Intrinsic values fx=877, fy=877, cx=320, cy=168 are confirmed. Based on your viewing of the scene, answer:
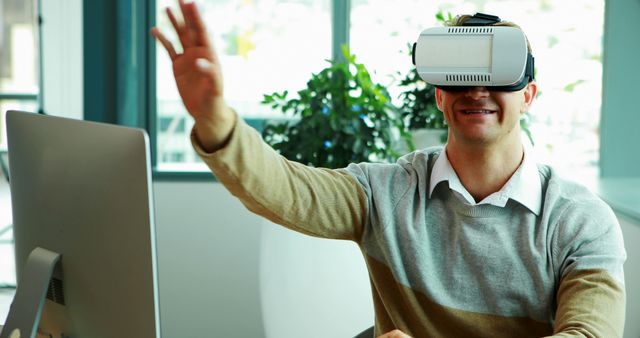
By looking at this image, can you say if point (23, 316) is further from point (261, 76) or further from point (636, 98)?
point (636, 98)

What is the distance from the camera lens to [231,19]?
3592mm

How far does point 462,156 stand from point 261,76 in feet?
6.50

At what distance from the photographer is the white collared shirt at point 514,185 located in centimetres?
164

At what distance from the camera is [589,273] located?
5.01ft

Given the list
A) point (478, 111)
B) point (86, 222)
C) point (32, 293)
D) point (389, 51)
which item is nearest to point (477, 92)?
point (478, 111)

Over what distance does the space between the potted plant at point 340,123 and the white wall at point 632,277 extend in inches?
30.2

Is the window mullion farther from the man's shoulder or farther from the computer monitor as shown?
the computer monitor

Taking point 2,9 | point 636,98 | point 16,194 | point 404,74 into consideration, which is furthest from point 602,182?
point 2,9

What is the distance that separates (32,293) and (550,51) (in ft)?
8.38

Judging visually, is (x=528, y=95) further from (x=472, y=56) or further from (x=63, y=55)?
(x=63, y=55)

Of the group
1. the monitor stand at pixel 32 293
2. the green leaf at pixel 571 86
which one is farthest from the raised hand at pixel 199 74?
the green leaf at pixel 571 86

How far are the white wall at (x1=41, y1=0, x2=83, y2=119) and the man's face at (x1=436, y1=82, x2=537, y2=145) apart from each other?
7.07 feet

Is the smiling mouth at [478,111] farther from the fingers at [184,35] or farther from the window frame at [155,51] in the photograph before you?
the window frame at [155,51]

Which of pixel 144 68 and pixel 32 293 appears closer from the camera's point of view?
pixel 32 293
